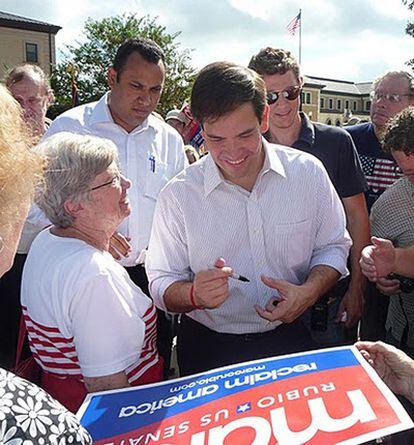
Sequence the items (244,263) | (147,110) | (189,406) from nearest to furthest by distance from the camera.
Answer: (189,406) < (244,263) < (147,110)

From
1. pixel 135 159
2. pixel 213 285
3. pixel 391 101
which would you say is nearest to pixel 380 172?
pixel 391 101

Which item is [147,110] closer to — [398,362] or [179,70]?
[398,362]

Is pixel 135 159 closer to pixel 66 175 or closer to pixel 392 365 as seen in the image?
pixel 66 175

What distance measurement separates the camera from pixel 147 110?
3316mm

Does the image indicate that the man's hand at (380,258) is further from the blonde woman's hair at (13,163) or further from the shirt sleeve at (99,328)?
the blonde woman's hair at (13,163)

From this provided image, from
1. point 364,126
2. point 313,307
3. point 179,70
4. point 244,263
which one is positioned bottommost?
point 313,307

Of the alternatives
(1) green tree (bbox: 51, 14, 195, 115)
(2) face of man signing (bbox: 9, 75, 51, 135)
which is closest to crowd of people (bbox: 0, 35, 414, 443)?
(2) face of man signing (bbox: 9, 75, 51, 135)

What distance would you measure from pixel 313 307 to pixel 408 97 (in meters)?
2.18

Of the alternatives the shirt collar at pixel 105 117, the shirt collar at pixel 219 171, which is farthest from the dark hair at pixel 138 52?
the shirt collar at pixel 219 171

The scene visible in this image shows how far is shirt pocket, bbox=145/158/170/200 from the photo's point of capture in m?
3.17

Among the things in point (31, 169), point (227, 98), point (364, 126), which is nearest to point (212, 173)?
point (227, 98)

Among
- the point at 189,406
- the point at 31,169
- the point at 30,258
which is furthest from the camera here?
the point at 30,258

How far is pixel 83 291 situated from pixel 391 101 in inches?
114

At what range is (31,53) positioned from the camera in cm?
3694
